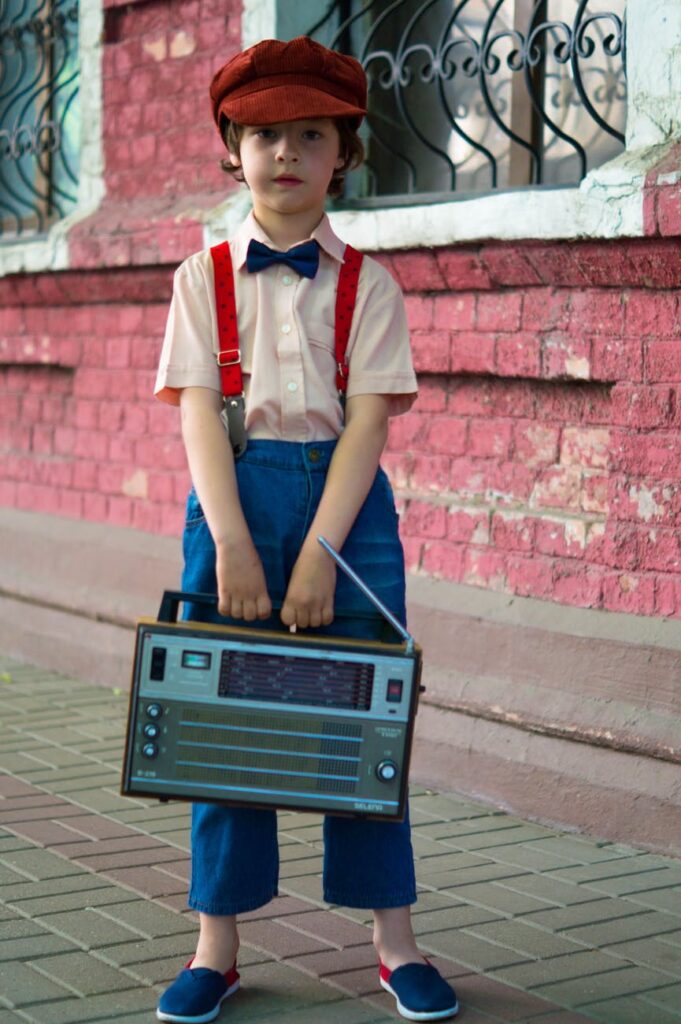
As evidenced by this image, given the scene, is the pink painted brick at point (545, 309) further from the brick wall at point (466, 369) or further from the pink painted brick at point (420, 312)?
the pink painted brick at point (420, 312)

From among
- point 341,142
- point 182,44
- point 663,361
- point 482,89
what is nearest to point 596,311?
point 663,361

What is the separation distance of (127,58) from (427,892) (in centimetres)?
405

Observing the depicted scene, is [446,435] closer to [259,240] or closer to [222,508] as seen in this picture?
[259,240]

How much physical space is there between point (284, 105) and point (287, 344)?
0.43 meters

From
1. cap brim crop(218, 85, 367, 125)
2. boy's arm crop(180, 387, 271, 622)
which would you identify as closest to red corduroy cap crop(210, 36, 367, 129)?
cap brim crop(218, 85, 367, 125)

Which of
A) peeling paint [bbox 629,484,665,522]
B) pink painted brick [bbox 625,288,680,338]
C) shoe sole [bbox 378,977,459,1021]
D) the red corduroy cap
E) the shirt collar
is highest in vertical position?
the red corduroy cap

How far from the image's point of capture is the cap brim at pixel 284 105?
297 centimetres

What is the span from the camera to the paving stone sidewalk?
3.18 m

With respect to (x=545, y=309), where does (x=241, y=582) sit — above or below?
below

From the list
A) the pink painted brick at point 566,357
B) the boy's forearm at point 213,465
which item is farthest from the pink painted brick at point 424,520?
the boy's forearm at point 213,465

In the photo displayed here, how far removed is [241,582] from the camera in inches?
116

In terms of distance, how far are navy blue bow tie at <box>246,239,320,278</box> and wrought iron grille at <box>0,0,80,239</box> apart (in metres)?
4.36

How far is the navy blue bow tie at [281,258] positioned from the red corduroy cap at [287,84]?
234mm

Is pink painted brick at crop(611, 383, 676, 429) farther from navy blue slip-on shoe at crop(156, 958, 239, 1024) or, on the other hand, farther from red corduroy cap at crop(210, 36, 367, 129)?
navy blue slip-on shoe at crop(156, 958, 239, 1024)
